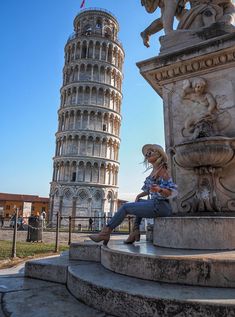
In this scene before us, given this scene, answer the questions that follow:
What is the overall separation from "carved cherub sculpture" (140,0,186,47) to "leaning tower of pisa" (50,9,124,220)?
42034 millimetres

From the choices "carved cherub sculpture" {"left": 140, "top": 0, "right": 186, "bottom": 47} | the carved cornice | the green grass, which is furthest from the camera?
the green grass

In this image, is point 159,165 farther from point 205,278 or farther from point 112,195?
point 112,195

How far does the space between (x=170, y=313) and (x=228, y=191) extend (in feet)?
7.31

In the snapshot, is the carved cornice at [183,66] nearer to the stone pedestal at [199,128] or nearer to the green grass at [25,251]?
the stone pedestal at [199,128]

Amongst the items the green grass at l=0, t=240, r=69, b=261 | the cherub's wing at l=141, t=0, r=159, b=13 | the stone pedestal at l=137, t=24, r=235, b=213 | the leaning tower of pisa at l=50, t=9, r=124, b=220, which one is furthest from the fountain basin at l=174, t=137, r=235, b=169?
the leaning tower of pisa at l=50, t=9, r=124, b=220

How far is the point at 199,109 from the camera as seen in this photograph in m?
4.21

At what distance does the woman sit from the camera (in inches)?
132

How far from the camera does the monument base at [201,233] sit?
303 cm

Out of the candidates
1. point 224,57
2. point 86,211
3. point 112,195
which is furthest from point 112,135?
point 224,57

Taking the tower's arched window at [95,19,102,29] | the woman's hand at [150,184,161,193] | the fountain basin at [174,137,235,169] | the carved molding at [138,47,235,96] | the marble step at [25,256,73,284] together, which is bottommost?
the marble step at [25,256,73,284]

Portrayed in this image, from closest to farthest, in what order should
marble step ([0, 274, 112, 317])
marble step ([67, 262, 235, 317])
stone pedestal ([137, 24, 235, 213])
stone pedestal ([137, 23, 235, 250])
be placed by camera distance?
marble step ([67, 262, 235, 317])
marble step ([0, 274, 112, 317])
stone pedestal ([137, 23, 235, 250])
stone pedestal ([137, 24, 235, 213])

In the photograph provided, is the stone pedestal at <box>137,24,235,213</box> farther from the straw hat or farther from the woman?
the woman

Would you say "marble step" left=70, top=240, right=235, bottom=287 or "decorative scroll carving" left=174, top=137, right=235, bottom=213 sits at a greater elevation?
"decorative scroll carving" left=174, top=137, right=235, bottom=213

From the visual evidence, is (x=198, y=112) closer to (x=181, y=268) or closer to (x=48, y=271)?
(x=181, y=268)
